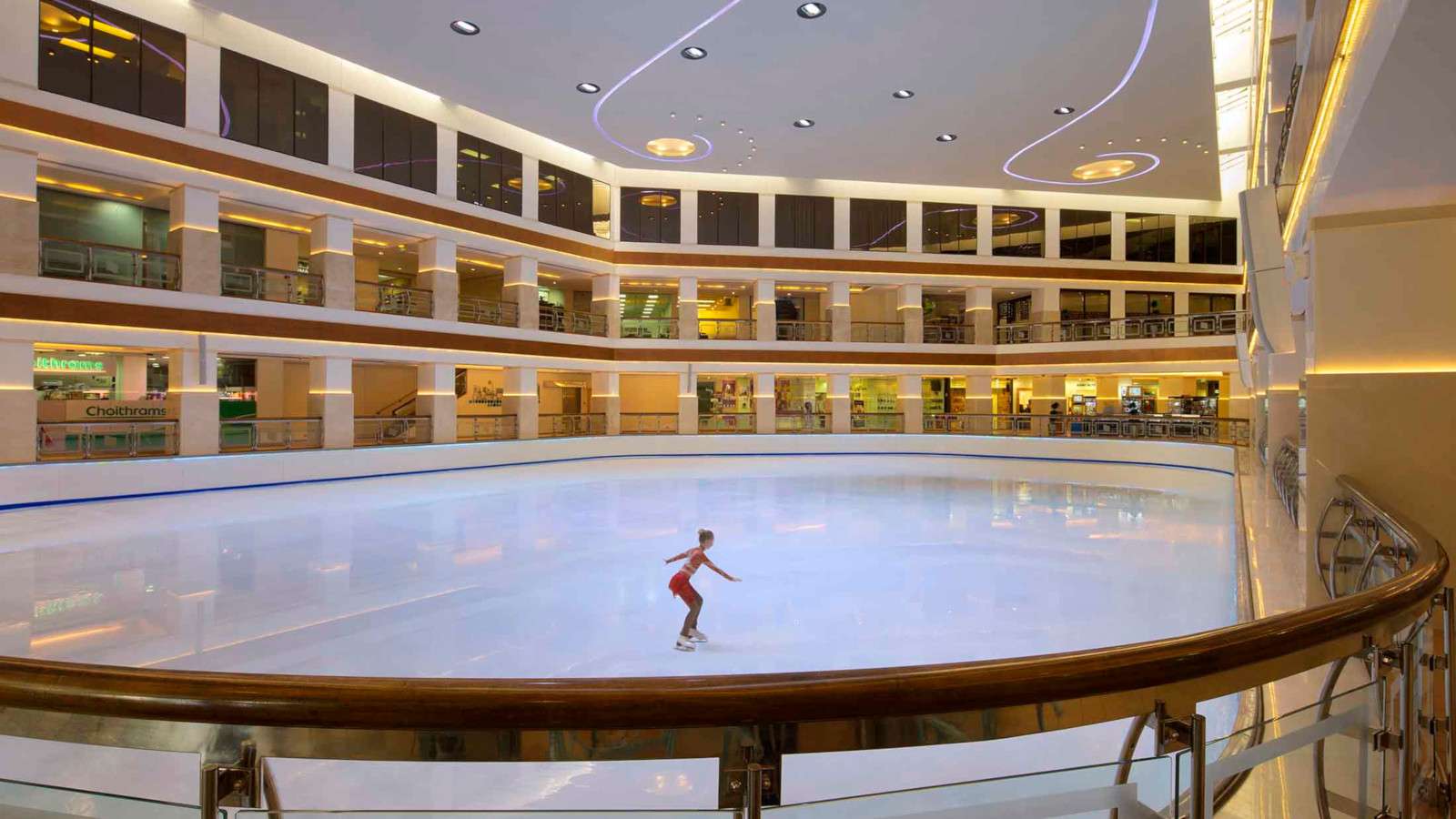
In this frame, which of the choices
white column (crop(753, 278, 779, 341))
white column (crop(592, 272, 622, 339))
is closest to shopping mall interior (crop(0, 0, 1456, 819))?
white column (crop(592, 272, 622, 339))

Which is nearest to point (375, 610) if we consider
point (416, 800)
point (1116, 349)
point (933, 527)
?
point (416, 800)

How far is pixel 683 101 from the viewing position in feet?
63.2

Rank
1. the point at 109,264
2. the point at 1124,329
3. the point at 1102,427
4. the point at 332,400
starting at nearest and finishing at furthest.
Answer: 1. the point at 109,264
2. the point at 332,400
3. the point at 1102,427
4. the point at 1124,329

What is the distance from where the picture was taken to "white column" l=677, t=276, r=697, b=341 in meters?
26.8

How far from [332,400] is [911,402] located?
62.0 ft

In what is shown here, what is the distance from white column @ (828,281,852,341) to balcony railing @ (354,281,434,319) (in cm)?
1374

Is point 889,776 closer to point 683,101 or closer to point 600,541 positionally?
point 600,541

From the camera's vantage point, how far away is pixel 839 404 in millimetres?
27484

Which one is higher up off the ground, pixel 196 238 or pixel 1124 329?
pixel 196 238

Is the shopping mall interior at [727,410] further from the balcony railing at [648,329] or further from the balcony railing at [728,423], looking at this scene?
the balcony railing at [728,423]

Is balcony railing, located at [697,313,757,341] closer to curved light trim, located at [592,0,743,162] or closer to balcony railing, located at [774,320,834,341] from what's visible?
balcony railing, located at [774,320,834,341]

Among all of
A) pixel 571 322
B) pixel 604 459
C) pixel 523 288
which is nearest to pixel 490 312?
pixel 523 288

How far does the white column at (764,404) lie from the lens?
27.2 metres

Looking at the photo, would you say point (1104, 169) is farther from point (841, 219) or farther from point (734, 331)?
point (734, 331)
